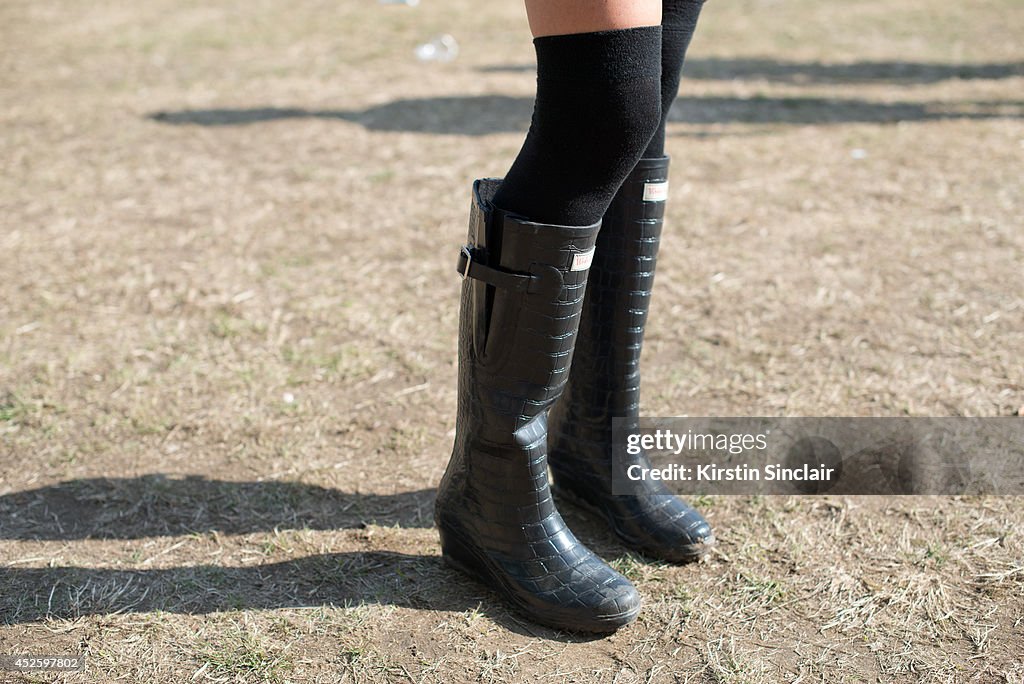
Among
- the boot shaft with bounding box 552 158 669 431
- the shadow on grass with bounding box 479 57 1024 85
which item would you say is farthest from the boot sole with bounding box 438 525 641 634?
the shadow on grass with bounding box 479 57 1024 85

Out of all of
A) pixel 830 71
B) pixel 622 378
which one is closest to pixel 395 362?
pixel 622 378

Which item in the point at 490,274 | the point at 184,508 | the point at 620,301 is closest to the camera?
the point at 490,274

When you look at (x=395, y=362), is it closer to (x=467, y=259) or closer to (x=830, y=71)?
(x=467, y=259)

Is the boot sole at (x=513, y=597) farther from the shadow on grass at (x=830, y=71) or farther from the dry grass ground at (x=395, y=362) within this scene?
the shadow on grass at (x=830, y=71)

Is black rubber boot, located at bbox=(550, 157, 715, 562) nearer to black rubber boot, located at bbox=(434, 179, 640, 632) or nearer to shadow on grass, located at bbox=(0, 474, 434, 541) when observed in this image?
black rubber boot, located at bbox=(434, 179, 640, 632)

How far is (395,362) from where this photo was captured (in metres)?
2.37

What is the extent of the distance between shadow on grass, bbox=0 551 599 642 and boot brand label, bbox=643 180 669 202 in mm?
675

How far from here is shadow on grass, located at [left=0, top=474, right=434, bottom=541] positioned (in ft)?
5.71

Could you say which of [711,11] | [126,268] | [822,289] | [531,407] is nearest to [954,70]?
[711,11]

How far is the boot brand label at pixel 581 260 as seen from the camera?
136cm

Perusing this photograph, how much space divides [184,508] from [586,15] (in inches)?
44.5

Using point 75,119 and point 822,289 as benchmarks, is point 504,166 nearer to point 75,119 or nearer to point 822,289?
point 822,289

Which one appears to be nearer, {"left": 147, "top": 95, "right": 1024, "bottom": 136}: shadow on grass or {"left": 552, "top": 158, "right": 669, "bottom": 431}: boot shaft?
{"left": 552, "top": 158, "right": 669, "bottom": 431}: boot shaft

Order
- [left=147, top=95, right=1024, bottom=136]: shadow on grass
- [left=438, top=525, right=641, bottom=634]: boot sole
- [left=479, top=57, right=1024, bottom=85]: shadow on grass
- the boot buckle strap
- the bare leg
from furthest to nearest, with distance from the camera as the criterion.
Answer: [left=479, top=57, right=1024, bottom=85]: shadow on grass
[left=147, top=95, right=1024, bottom=136]: shadow on grass
[left=438, top=525, right=641, bottom=634]: boot sole
the boot buckle strap
the bare leg
